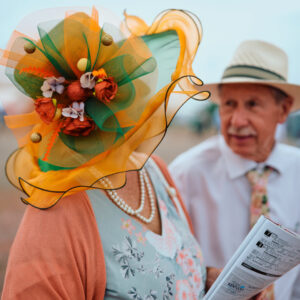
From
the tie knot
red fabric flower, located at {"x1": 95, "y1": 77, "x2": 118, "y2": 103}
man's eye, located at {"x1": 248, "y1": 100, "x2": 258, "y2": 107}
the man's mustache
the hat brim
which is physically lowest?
the tie knot

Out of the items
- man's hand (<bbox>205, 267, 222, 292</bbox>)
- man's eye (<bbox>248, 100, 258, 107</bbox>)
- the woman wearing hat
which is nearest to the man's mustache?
man's eye (<bbox>248, 100, 258, 107</bbox>)

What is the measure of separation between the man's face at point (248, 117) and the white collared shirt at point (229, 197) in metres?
0.13

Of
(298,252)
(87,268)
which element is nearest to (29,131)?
(87,268)

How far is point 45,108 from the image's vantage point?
1072 millimetres

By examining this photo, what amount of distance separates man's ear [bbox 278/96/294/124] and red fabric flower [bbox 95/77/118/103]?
1.71 metres

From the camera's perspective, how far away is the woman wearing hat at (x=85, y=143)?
3.53ft

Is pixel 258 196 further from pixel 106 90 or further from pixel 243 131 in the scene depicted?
pixel 106 90

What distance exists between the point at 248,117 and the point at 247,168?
36 cm

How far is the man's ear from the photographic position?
2.52 m

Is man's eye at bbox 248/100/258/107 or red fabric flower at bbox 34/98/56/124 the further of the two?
man's eye at bbox 248/100/258/107

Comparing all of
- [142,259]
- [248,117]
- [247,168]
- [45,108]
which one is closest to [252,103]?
[248,117]

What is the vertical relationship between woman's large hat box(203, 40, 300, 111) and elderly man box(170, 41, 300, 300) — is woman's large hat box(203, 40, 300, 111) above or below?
above

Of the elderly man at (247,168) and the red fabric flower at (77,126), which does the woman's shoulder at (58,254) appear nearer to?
the red fabric flower at (77,126)

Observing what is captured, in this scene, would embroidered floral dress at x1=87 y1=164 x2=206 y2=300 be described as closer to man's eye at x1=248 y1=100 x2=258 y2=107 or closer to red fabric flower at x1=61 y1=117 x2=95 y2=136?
red fabric flower at x1=61 y1=117 x2=95 y2=136
